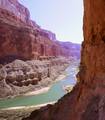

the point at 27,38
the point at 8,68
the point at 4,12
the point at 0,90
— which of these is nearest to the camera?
the point at 0,90

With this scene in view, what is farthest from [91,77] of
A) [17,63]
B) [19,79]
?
[17,63]

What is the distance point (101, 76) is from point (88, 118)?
238 cm

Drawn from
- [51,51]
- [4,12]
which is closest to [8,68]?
[4,12]

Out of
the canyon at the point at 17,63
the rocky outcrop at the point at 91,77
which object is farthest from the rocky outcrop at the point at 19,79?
the rocky outcrop at the point at 91,77

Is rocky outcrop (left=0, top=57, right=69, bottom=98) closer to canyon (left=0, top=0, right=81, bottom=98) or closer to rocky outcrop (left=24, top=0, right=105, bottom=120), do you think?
canyon (left=0, top=0, right=81, bottom=98)

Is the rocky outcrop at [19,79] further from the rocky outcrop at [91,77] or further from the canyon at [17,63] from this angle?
the rocky outcrop at [91,77]

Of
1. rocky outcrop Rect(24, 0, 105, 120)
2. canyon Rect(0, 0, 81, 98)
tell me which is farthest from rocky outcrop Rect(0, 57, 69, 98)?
rocky outcrop Rect(24, 0, 105, 120)

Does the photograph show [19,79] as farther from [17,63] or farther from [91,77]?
[91,77]

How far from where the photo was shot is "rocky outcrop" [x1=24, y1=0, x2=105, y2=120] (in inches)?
614

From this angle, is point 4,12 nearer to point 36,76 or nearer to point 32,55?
point 32,55

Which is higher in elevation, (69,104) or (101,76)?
(101,76)

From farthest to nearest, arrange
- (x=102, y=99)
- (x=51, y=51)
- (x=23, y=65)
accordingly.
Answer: (x=51, y=51) → (x=23, y=65) → (x=102, y=99)

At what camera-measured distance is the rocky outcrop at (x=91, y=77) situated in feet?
51.2

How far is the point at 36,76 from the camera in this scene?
2554 inches
